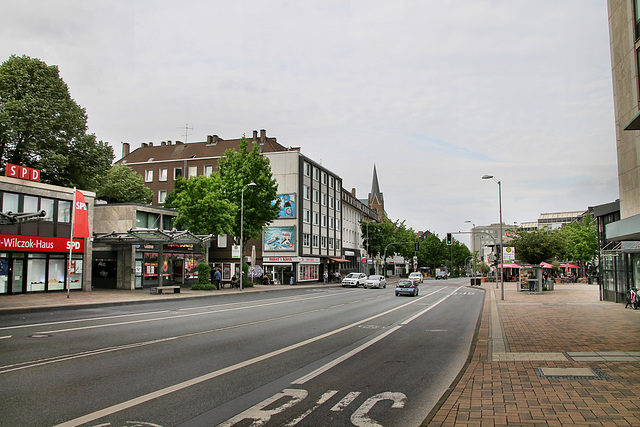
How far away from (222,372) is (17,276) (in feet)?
81.2

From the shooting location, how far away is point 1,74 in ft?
116

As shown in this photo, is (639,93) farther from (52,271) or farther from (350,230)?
(350,230)

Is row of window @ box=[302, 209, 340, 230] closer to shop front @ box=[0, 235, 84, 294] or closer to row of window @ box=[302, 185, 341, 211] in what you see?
row of window @ box=[302, 185, 341, 211]

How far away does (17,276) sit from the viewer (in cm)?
2764

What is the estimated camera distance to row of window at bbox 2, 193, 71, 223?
27203mm

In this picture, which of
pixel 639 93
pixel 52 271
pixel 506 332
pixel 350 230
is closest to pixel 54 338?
pixel 506 332

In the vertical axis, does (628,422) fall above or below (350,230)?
below

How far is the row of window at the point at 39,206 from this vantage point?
2720cm

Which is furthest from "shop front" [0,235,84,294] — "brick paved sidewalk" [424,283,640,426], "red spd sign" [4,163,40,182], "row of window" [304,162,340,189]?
"row of window" [304,162,340,189]

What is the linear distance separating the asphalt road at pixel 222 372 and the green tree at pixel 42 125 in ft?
78.7

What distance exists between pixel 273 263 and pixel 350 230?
2755cm

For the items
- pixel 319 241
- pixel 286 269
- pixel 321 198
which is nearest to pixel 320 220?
pixel 319 241

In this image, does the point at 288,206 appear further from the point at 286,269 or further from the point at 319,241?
the point at 319,241

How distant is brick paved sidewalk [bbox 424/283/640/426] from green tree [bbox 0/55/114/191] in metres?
35.4
